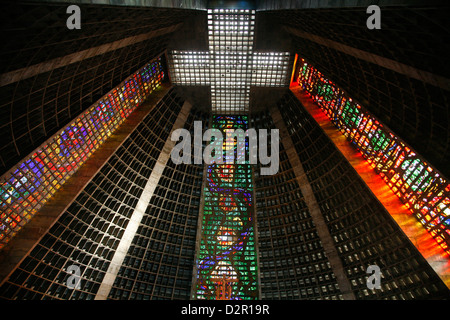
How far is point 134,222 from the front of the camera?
1597 inches

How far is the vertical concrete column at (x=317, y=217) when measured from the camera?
36.7 m

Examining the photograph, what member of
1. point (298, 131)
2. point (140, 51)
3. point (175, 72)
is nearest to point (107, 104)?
point (140, 51)

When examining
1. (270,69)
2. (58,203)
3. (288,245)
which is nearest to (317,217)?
(288,245)

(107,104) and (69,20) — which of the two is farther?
(107,104)

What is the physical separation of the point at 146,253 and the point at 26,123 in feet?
77.7

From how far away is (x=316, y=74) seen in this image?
41531 millimetres

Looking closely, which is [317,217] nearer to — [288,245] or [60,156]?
[288,245]

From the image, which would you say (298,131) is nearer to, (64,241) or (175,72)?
(175,72)

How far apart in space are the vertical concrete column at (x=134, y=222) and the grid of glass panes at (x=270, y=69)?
597 inches

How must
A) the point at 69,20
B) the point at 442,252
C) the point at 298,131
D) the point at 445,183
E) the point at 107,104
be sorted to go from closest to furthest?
the point at 69,20
the point at 445,183
the point at 442,252
the point at 107,104
the point at 298,131

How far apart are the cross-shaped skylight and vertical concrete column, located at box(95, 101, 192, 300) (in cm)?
863

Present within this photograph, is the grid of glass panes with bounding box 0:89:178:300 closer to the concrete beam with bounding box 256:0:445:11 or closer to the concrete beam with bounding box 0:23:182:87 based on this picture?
the concrete beam with bounding box 0:23:182:87

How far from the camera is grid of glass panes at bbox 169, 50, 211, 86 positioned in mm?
46312

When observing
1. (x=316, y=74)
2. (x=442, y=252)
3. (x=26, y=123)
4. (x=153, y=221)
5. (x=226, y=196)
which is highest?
(x=316, y=74)
